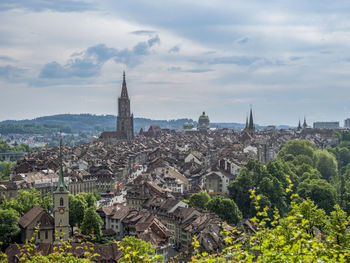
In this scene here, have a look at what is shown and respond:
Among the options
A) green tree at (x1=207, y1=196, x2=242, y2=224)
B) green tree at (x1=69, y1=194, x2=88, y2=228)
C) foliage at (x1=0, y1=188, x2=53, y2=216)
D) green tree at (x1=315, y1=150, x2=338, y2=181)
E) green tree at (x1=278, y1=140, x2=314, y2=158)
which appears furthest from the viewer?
green tree at (x1=278, y1=140, x2=314, y2=158)

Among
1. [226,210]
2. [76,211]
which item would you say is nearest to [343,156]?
[226,210]

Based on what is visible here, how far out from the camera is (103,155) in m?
153

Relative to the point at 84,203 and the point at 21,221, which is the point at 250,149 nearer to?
the point at 84,203

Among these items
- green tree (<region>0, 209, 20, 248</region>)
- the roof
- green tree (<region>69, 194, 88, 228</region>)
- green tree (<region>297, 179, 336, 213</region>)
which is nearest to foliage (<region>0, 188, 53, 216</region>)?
green tree (<region>69, 194, 88, 228</region>)

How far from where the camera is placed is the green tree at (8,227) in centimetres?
5825

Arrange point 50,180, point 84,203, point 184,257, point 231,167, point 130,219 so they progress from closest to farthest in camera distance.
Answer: point 184,257, point 130,219, point 84,203, point 50,180, point 231,167

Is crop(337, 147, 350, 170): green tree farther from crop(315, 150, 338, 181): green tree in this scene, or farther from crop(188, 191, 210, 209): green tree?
crop(188, 191, 210, 209): green tree

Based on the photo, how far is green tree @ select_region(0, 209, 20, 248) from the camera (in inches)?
2293

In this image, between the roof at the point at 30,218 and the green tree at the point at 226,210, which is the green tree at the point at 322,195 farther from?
the roof at the point at 30,218

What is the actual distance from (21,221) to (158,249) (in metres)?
17.9

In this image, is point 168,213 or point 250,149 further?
point 250,149

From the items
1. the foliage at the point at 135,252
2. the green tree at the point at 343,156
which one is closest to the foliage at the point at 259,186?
the foliage at the point at 135,252

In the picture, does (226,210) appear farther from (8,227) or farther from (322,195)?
(8,227)

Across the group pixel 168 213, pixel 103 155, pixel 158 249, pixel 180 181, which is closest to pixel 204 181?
pixel 180 181
